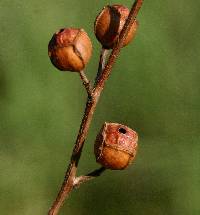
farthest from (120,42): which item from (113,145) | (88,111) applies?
(113,145)

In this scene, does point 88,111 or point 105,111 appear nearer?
point 88,111

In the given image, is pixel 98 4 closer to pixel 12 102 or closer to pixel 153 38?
pixel 153 38

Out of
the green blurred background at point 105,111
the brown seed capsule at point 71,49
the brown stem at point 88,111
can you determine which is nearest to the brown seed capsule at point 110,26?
the brown seed capsule at point 71,49

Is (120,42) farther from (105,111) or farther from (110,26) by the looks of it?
(105,111)

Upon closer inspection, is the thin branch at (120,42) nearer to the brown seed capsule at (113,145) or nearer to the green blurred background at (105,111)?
the brown seed capsule at (113,145)

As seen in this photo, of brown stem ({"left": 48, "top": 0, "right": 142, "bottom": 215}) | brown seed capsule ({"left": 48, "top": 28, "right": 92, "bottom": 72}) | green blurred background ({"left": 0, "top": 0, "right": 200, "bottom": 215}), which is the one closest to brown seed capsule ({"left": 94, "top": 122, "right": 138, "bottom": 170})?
brown stem ({"left": 48, "top": 0, "right": 142, "bottom": 215})

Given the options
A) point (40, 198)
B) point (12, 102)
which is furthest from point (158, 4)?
point (40, 198)

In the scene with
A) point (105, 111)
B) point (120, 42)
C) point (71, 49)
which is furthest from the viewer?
point (105, 111)
